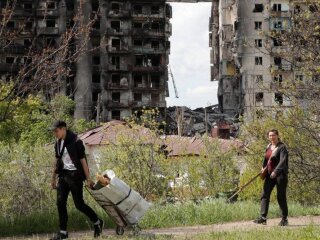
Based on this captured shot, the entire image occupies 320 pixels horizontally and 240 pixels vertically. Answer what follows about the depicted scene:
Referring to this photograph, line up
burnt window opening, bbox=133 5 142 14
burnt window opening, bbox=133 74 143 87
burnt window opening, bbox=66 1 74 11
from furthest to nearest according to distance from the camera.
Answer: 1. burnt window opening, bbox=133 5 142 14
2. burnt window opening, bbox=66 1 74 11
3. burnt window opening, bbox=133 74 143 87

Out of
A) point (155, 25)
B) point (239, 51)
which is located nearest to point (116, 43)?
point (155, 25)

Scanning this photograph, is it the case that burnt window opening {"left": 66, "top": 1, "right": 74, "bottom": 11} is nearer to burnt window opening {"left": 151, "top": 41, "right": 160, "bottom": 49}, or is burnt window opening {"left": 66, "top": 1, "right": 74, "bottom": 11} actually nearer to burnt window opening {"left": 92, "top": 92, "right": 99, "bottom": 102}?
burnt window opening {"left": 151, "top": 41, "right": 160, "bottom": 49}

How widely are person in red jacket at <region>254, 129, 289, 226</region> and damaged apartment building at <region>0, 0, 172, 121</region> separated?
59.1 m

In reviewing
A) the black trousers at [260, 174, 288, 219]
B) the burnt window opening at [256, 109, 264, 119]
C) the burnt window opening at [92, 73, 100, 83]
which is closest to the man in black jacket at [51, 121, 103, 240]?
the black trousers at [260, 174, 288, 219]

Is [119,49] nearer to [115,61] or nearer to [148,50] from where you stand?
[115,61]

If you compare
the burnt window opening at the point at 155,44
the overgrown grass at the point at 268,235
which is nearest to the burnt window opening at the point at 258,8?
the burnt window opening at the point at 155,44

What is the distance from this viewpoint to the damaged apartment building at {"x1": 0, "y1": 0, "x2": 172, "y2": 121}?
72.6m

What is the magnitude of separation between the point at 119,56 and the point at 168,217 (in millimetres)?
60713

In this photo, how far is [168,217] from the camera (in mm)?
14242

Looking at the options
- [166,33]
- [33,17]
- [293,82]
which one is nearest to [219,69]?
[166,33]

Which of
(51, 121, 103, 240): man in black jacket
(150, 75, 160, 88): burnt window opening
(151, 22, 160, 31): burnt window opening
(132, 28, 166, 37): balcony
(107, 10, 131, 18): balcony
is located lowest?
(51, 121, 103, 240): man in black jacket

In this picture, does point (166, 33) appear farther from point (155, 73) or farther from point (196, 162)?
point (196, 162)

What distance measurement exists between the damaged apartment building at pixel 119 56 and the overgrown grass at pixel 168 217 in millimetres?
57135

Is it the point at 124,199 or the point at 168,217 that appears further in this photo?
the point at 168,217
